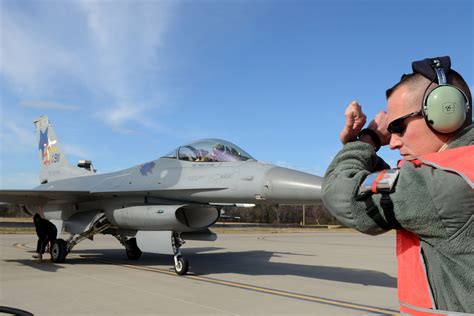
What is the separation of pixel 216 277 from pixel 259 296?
234 centimetres

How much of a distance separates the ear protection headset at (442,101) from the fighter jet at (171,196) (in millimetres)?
5937

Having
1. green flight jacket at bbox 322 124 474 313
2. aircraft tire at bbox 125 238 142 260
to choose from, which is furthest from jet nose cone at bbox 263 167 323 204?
aircraft tire at bbox 125 238 142 260

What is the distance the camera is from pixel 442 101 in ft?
4.19

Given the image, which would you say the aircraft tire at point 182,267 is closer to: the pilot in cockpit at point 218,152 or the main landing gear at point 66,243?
the pilot in cockpit at point 218,152

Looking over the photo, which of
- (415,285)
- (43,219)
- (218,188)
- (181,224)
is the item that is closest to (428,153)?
(415,285)

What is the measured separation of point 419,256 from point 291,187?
6308 millimetres

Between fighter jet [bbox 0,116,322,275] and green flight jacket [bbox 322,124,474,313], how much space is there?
6005 mm

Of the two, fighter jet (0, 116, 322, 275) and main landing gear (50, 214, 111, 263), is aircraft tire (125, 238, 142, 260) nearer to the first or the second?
fighter jet (0, 116, 322, 275)

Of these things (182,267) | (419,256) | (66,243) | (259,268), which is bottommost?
(259,268)

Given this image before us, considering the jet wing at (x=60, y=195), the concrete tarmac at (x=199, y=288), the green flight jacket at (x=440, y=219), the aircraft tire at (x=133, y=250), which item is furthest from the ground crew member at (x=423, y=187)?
the aircraft tire at (x=133, y=250)

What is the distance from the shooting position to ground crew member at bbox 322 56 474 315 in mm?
1171

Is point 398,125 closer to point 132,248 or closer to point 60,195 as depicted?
point 60,195

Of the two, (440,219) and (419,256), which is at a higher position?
(440,219)

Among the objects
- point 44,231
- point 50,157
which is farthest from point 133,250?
point 50,157
